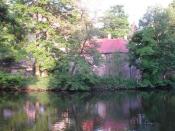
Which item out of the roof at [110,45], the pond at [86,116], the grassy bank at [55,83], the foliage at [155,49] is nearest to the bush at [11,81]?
the grassy bank at [55,83]

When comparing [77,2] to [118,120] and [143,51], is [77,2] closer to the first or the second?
[143,51]

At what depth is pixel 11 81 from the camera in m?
51.0

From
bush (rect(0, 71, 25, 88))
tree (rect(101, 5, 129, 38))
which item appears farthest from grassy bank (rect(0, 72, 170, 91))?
tree (rect(101, 5, 129, 38))

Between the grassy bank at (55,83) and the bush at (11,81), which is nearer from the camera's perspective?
the grassy bank at (55,83)

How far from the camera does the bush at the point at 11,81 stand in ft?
166

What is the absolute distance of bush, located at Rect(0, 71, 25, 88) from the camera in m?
50.6

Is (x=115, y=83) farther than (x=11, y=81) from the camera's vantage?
Yes

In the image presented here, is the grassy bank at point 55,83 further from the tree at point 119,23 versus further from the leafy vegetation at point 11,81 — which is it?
the tree at point 119,23

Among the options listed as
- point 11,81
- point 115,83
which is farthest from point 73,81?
point 11,81

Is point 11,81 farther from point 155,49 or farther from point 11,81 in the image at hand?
point 155,49

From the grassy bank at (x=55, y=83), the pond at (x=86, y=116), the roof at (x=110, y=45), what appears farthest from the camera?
the roof at (x=110, y=45)

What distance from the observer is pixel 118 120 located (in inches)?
981

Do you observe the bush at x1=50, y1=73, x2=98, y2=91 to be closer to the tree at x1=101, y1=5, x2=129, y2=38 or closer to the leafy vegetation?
Result: the leafy vegetation

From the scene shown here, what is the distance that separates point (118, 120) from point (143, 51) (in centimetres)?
2860
